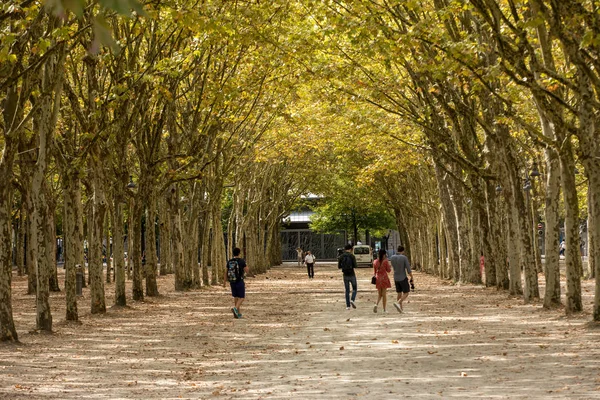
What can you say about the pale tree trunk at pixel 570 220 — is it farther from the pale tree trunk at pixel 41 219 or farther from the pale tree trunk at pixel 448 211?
the pale tree trunk at pixel 448 211

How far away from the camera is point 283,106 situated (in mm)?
30891

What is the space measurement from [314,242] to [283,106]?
229ft

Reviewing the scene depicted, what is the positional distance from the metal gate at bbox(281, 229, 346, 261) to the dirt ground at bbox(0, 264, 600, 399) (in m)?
75.1

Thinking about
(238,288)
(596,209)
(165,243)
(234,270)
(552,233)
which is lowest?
(238,288)

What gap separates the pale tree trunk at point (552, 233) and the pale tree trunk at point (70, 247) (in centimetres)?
1015

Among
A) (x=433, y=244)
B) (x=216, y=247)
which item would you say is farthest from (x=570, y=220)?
(x=433, y=244)

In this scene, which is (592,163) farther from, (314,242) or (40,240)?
(314,242)

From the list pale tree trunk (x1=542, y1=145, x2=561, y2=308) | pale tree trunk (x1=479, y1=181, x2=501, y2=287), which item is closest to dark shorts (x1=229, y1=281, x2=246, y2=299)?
pale tree trunk (x1=542, y1=145, x2=561, y2=308)

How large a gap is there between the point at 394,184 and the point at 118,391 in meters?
48.3

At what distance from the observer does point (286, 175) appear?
58062mm

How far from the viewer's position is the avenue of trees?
15258mm

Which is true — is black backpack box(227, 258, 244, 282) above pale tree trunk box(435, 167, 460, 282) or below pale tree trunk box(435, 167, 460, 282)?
below

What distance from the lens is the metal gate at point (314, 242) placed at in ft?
325

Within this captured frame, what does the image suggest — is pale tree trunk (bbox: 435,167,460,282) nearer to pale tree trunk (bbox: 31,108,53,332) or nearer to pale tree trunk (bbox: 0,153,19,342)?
pale tree trunk (bbox: 31,108,53,332)
